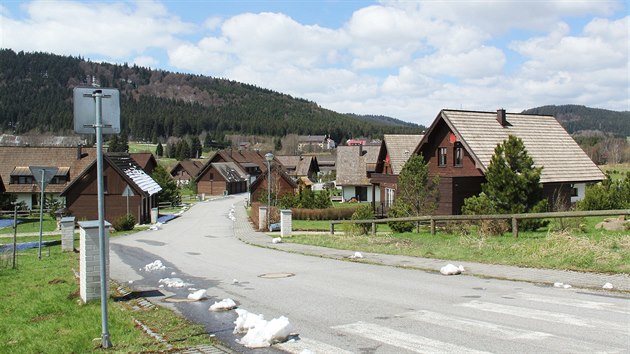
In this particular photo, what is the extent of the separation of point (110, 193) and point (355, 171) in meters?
25.8

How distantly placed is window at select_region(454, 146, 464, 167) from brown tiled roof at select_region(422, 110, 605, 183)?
147cm

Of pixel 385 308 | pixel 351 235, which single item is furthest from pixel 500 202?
pixel 385 308

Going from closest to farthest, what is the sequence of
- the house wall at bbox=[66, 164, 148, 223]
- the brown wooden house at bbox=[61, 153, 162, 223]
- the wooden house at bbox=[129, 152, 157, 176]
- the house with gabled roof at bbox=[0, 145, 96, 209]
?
the brown wooden house at bbox=[61, 153, 162, 223] → the house wall at bbox=[66, 164, 148, 223] → the house with gabled roof at bbox=[0, 145, 96, 209] → the wooden house at bbox=[129, 152, 157, 176]

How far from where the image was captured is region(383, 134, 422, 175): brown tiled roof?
156 ft

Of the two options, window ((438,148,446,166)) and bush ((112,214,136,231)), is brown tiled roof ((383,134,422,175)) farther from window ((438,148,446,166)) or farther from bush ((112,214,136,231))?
bush ((112,214,136,231))

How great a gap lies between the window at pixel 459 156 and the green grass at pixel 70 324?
25.1m

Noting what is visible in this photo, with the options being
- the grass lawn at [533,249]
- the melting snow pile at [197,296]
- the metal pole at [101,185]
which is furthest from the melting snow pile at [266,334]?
the grass lawn at [533,249]

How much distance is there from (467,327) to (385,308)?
5.86 ft

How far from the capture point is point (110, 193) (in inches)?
1881

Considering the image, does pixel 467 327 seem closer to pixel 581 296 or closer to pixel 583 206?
pixel 581 296

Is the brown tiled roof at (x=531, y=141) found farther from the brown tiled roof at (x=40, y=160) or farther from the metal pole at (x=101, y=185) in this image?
the brown tiled roof at (x=40, y=160)

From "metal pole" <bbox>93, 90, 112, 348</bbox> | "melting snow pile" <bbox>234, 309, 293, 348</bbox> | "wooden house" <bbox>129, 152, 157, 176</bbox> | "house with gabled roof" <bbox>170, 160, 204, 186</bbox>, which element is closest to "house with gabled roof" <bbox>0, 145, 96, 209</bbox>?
"wooden house" <bbox>129, 152, 157, 176</bbox>

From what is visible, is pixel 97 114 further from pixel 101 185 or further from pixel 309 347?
pixel 309 347

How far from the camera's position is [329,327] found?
27.4 ft
